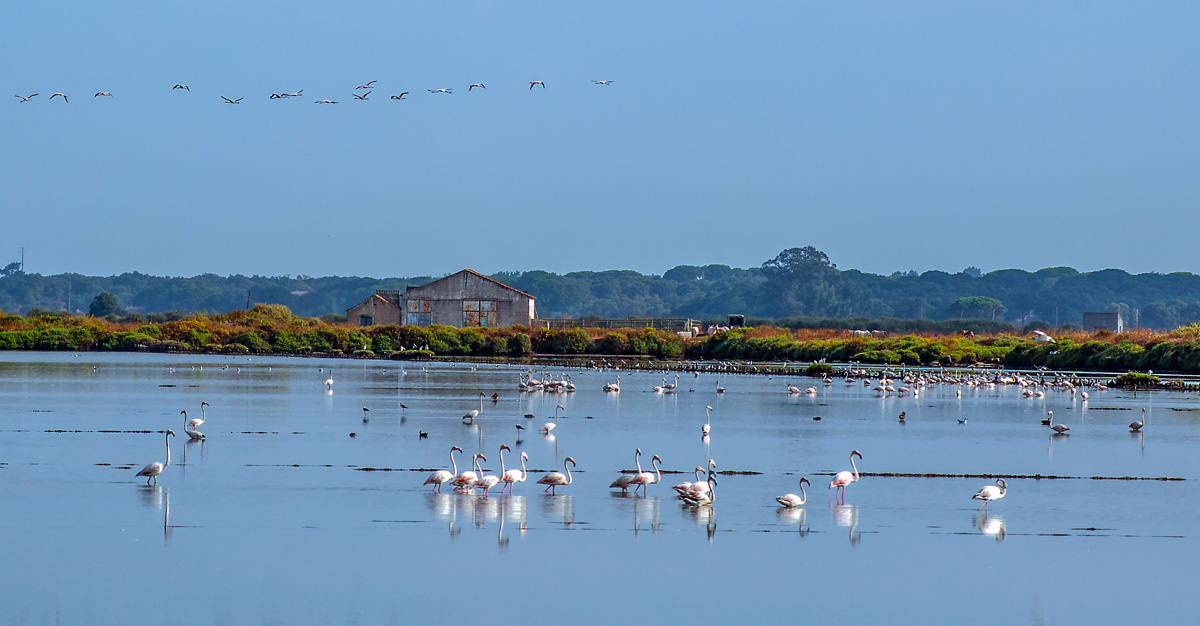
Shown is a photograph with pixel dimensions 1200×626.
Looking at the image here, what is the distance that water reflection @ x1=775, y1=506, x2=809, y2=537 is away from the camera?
12.9 metres

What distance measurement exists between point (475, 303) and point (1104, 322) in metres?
46.1

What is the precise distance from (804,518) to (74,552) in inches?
274

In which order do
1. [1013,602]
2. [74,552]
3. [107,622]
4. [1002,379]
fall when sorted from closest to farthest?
[107,622] → [1013,602] → [74,552] → [1002,379]

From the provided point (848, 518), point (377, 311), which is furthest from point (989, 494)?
point (377, 311)

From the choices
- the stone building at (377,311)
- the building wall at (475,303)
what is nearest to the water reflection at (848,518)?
the building wall at (475,303)

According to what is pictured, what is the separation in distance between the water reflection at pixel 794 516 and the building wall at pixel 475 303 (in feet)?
231

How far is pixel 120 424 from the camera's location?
22844 millimetres

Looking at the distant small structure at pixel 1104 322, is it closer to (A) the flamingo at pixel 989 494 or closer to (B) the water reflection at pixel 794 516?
(A) the flamingo at pixel 989 494

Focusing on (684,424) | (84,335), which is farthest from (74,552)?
(84,335)

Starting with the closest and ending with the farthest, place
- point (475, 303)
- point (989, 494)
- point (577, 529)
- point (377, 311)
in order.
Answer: point (577, 529) → point (989, 494) → point (475, 303) → point (377, 311)

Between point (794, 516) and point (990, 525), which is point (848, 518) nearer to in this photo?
point (794, 516)

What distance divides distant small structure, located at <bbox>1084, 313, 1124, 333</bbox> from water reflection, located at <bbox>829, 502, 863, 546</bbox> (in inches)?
Answer: 3019

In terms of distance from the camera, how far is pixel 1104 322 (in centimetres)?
9544

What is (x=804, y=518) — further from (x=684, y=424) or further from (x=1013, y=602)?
(x=684, y=424)
